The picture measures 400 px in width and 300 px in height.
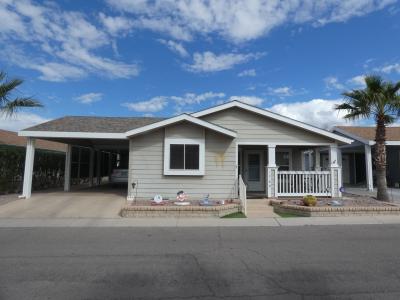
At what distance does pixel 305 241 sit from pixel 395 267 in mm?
2208

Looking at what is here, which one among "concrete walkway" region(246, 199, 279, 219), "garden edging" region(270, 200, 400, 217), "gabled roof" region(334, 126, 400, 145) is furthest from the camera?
"gabled roof" region(334, 126, 400, 145)

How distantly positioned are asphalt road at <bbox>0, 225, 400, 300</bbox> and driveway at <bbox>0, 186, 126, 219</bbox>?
7.33ft

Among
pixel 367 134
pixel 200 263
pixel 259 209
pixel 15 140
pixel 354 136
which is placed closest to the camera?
pixel 200 263

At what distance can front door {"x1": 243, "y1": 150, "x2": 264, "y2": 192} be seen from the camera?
Result: 56.2 ft

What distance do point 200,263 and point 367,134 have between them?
60.6ft

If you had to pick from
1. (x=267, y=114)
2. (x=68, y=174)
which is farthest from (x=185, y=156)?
(x=68, y=174)

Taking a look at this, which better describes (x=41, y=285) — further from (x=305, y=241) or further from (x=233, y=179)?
(x=233, y=179)

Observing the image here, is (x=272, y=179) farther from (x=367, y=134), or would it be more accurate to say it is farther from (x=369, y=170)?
(x=367, y=134)

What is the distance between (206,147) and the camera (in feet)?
45.4

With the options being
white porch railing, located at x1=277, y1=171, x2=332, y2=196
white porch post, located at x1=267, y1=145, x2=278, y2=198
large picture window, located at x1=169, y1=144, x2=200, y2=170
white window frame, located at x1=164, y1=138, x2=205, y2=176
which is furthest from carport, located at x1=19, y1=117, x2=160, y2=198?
white porch railing, located at x1=277, y1=171, x2=332, y2=196

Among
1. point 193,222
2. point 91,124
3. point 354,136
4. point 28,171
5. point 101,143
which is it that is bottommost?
point 193,222

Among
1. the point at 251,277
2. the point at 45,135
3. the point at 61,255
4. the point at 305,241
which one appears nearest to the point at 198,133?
the point at 45,135

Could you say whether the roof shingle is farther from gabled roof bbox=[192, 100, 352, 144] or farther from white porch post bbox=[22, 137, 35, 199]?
gabled roof bbox=[192, 100, 352, 144]

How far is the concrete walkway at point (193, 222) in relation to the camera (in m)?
9.74
